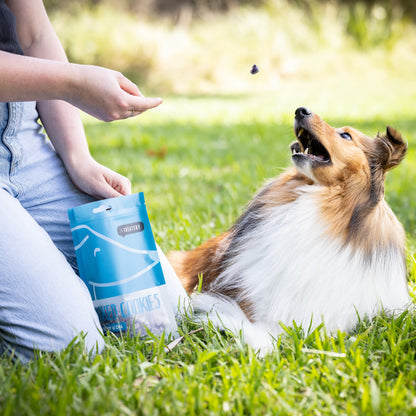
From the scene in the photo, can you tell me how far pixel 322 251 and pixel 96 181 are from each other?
106cm

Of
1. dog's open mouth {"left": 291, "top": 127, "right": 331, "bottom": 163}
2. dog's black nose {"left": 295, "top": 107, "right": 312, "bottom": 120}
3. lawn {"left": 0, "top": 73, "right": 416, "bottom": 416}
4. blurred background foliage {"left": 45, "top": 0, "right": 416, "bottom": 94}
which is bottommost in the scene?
lawn {"left": 0, "top": 73, "right": 416, "bottom": 416}

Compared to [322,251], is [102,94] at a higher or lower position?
higher

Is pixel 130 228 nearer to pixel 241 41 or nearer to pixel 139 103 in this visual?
pixel 139 103

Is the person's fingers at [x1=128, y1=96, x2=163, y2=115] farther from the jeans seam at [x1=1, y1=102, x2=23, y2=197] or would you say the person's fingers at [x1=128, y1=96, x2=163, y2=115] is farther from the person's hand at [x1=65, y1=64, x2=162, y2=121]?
the jeans seam at [x1=1, y1=102, x2=23, y2=197]

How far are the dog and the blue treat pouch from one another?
0.30 metres

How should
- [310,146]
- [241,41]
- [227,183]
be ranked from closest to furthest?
Answer: [310,146] → [227,183] → [241,41]

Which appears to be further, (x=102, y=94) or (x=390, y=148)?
(x=390, y=148)

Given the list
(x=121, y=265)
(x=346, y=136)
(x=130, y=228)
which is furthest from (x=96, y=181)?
(x=346, y=136)

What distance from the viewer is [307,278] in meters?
2.10

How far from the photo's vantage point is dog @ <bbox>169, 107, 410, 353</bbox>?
6.90 feet

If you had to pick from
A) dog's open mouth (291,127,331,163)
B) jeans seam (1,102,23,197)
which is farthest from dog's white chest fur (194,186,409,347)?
jeans seam (1,102,23,197)

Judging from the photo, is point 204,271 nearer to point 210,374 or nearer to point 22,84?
point 210,374

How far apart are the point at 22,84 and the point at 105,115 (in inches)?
11.7

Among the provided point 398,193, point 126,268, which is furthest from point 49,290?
point 398,193
